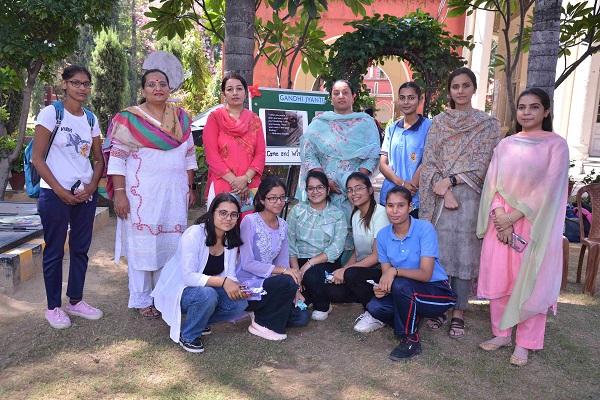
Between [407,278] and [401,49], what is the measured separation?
144 inches

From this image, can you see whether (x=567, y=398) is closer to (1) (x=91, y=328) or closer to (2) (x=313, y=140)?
(2) (x=313, y=140)

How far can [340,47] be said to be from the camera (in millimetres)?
5969

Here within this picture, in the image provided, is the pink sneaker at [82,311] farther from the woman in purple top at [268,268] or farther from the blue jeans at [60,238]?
the woman in purple top at [268,268]

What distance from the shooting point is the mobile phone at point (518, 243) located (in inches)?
124

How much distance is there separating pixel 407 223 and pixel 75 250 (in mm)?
2248

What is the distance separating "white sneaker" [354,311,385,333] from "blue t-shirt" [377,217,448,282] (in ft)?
1.52

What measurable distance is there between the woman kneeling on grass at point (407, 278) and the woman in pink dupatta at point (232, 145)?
1113mm

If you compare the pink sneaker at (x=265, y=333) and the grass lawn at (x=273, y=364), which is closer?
the grass lawn at (x=273, y=364)

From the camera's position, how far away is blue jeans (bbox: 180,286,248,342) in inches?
124

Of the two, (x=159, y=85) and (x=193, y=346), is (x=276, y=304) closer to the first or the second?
(x=193, y=346)

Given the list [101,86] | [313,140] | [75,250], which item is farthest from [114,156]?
[101,86]

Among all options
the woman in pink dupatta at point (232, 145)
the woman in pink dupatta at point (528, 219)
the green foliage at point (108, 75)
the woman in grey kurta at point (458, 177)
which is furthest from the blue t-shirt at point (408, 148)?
the green foliage at point (108, 75)

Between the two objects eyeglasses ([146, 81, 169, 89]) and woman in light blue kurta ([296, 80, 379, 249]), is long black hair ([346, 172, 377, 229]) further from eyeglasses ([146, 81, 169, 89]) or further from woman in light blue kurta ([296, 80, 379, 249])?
eyeglasses ([146, 81, 169, 89])

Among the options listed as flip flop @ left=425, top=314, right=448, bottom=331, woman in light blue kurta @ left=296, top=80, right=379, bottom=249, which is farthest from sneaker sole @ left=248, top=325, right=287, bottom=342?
flip flop @ left=425, top=314, right=448, bottom=331
